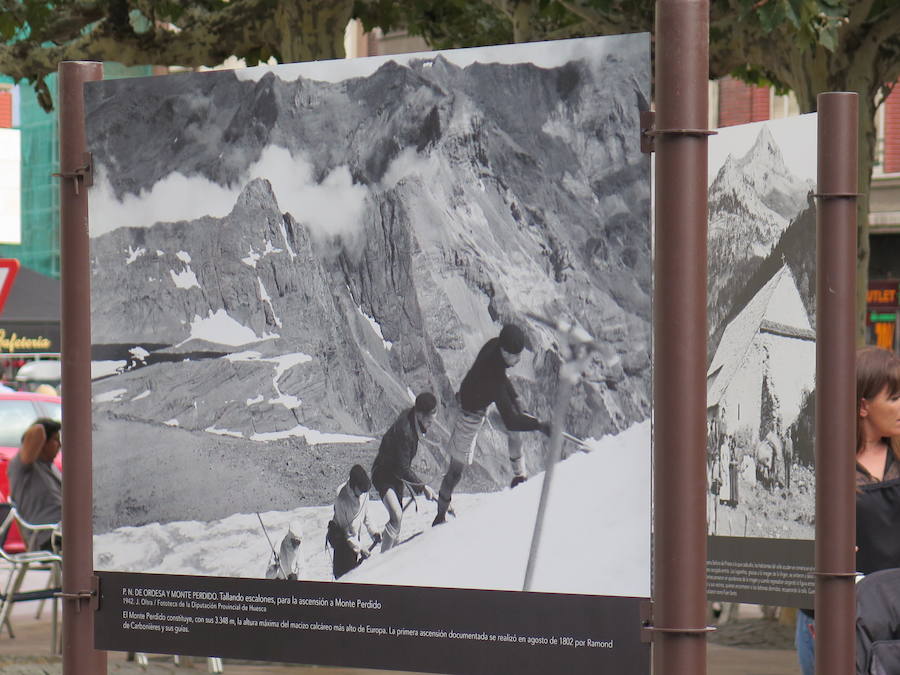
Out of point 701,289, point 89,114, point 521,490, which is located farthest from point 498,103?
point 89,114

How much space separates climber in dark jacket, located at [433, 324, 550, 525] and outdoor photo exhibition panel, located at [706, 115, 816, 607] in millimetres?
2292

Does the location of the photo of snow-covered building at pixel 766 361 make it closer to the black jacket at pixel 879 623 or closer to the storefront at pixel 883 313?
the black jacket at pixel 879 623

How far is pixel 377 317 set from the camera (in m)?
3.62

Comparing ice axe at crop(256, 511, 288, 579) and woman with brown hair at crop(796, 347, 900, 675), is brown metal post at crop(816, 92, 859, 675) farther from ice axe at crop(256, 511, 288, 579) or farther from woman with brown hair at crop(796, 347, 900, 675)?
ice axe at crop(256, 511, 288, 579)

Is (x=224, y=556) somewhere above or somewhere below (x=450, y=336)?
below

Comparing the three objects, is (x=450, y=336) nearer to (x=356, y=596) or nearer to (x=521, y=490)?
(x=521, y=490)

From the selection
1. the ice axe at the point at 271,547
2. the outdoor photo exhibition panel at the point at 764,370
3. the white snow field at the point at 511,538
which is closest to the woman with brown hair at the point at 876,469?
the outdoor photo exhibition panel at the point at 764,370

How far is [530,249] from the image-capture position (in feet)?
11.4

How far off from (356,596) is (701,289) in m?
1.06

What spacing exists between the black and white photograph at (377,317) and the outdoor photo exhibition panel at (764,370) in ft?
7.51

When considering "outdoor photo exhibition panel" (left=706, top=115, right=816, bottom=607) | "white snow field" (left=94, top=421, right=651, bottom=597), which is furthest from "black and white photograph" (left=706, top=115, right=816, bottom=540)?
"white snow field" (left=94, top=421, right=651, bottom=597)

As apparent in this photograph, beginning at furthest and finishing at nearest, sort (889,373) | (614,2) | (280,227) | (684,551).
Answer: (614,2) < (889,373) < (280,227) < (684,551)

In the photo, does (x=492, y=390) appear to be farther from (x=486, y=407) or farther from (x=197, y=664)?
(x=197, y=664)

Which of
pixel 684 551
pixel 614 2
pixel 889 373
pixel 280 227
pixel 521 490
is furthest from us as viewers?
pixel 614 2
